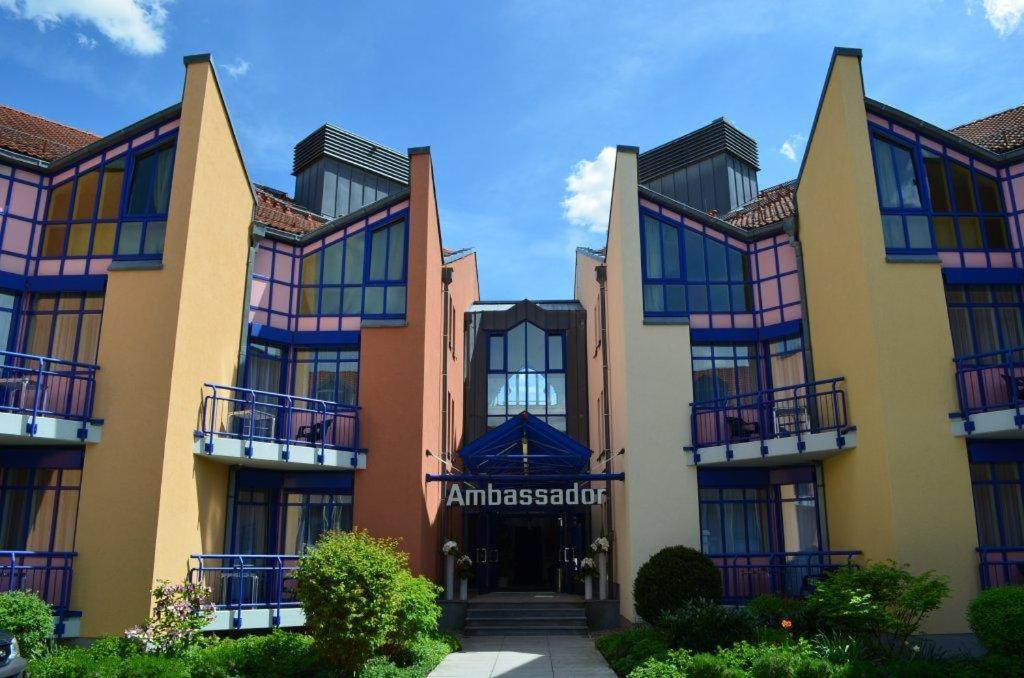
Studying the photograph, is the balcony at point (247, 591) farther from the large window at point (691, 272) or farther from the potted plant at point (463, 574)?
the large window at point (691, 272)

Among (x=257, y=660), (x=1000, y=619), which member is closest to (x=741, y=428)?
(x=1000, y=619)

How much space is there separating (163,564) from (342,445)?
4.98 metres

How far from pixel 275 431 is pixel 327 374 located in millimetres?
2181

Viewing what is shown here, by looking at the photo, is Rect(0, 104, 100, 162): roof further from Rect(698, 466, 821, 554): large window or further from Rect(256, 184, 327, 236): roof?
Rect(698, 466, 821, 554): large window

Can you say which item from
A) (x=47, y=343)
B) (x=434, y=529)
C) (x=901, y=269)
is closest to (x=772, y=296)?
(x=901, y=269)

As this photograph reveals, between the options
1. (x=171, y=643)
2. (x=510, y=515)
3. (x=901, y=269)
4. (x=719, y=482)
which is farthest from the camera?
(x=510, y=515)

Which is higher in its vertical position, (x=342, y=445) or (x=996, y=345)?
(x=996, y=345)

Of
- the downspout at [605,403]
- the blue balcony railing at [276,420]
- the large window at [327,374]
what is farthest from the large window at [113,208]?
the downspout at [605,403]

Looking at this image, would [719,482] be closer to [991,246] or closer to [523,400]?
[991,246]

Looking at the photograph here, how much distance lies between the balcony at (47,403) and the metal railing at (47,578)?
6.72ft

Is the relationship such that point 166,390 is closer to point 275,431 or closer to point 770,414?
point 275,431

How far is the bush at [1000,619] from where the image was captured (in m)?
12.0

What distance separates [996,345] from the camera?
56.3ft

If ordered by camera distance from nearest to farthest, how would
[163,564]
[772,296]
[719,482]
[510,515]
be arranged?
[163,564] < [719,482] < [772,296] < [510,515]
